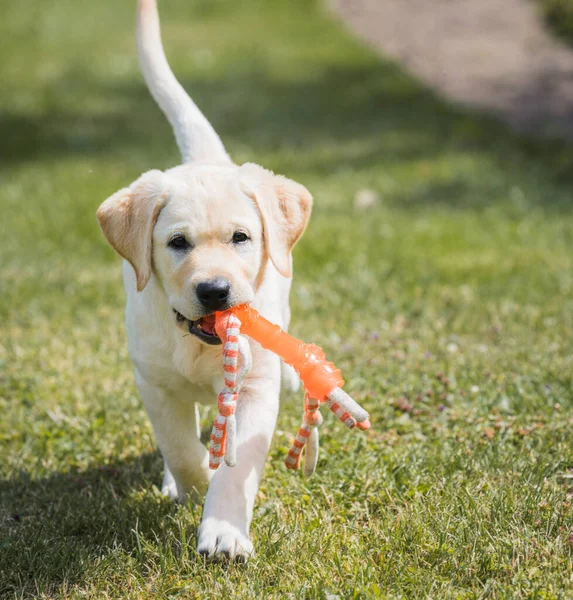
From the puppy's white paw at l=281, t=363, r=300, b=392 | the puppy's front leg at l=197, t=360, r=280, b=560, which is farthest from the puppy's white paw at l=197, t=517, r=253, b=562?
the puppy's white paw at l=281, t=363, r=300, b=392

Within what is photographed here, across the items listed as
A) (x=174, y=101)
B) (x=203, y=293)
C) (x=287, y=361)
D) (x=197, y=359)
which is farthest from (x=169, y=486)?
(x=174, y=101)

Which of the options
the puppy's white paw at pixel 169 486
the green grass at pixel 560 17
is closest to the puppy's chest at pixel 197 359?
the puppy's white paw at pixel 169 486

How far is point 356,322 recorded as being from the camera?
5.33 meters

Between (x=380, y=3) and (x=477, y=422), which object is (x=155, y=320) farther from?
(x=380, y=3)

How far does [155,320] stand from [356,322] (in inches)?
92.0

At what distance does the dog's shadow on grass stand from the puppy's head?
0.78m

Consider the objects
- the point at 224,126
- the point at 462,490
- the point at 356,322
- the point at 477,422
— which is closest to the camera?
the point at 462,490

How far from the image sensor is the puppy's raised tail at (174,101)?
4.07 m

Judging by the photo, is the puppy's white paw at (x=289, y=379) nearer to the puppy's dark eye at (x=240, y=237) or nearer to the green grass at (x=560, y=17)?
the puppy's dark eye at (x=240, y=237)

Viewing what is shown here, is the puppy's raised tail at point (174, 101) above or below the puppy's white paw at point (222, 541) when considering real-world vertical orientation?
above

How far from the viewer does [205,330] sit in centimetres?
299

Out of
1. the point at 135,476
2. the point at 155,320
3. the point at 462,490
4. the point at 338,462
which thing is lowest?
the point at 135,476

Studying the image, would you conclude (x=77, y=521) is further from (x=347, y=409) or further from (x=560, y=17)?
(x=560, y=17)

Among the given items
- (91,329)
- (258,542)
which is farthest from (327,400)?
(91,329)
